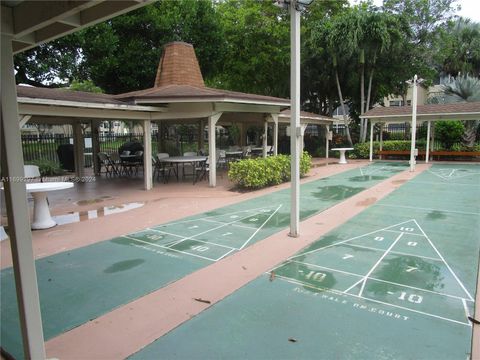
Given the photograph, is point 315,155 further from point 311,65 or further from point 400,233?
point 400,233

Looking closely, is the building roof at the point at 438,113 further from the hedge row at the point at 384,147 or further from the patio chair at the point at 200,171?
the patio chair at the point at 200,171

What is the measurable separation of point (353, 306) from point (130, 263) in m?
3.01

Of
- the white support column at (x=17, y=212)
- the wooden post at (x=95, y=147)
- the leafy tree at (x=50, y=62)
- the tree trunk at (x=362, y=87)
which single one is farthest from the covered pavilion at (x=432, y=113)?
the white support column at (x=17, y=212)

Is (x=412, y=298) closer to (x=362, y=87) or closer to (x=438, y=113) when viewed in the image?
(x=438, y=113)

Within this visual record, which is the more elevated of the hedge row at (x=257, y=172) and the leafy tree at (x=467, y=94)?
the leafy tree at (x=467, y=94)

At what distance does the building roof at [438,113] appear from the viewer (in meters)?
17.2

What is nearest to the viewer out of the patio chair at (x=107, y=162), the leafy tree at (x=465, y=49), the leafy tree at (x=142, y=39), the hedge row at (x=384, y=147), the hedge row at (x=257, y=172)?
the hedge row at (x=257, y=172)

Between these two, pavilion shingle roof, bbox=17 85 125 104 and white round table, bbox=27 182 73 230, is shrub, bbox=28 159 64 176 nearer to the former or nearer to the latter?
pavilion shingle roof, bbox=17 85 125 104

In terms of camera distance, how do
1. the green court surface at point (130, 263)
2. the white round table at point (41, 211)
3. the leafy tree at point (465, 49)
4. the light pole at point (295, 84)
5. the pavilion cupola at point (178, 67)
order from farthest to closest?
the leafy tree at point (465, 49), the pavilion cupola at point (178, 67), the white round table at point (41, 211), the light pole at point (295, 84), the green court surface at point (130, 263)

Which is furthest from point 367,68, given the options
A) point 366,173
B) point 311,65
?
point 366,173

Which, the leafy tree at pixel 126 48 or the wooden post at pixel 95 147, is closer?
the wooden post at pixel 95 147

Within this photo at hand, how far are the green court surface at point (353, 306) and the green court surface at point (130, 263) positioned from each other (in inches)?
38.9

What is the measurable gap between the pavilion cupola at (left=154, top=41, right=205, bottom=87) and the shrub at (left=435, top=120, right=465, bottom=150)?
48.0 feet

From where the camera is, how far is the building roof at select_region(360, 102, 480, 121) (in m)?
17.2
